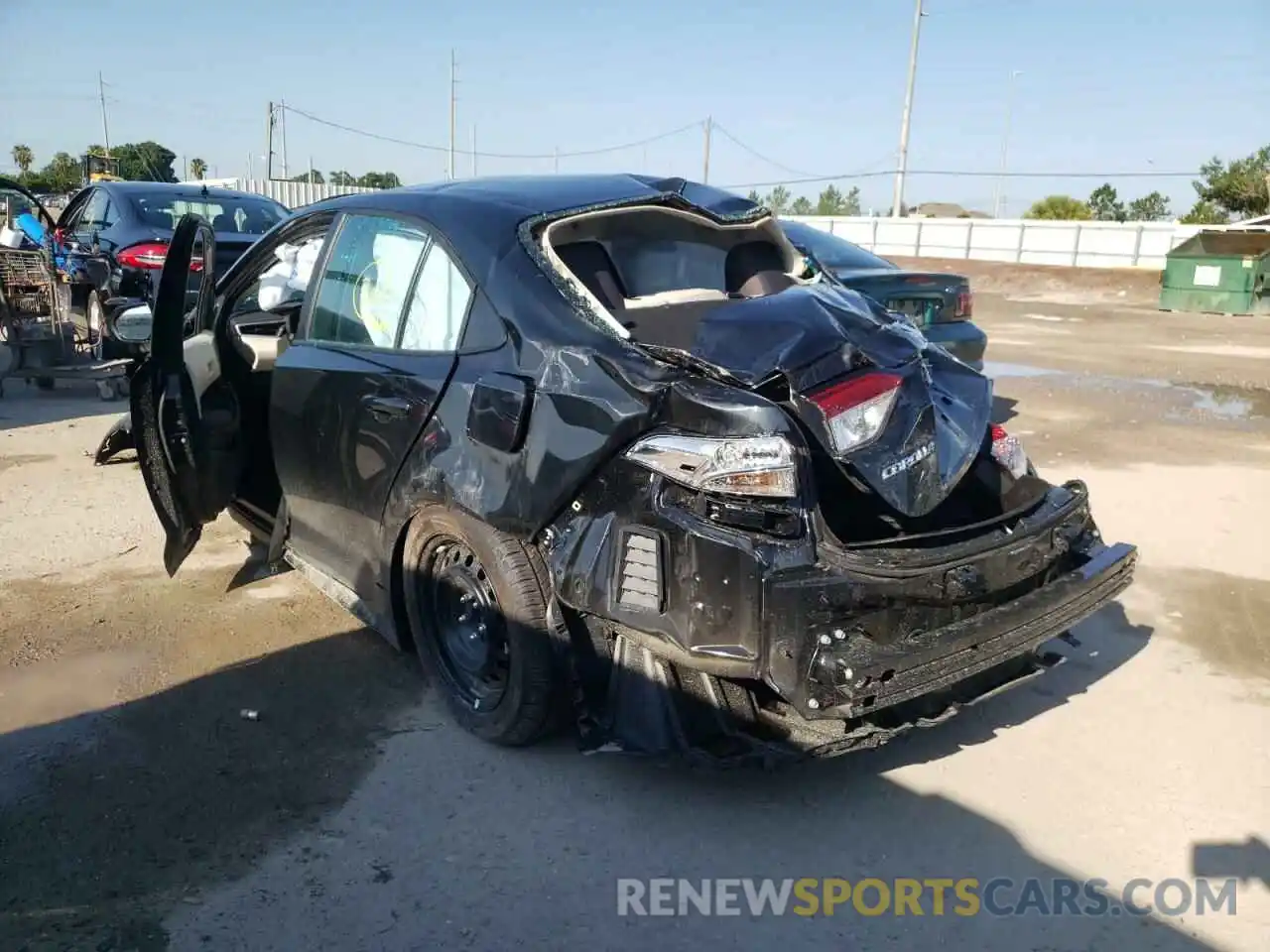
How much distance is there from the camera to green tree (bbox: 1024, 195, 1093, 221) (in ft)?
171

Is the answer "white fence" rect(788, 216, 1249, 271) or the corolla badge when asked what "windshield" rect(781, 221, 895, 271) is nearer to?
the corolla badge

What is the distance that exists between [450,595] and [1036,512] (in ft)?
6.76

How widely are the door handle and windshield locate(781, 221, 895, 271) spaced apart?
4791mm

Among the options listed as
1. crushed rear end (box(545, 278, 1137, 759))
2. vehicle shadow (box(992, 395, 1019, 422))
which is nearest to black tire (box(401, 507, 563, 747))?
crushed rear end (box(545, 278, 1137, 759))

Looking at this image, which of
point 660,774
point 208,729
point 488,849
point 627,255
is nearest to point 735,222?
point 627,255

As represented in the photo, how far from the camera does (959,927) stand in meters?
2.58

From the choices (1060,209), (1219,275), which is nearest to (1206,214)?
(1060,209)

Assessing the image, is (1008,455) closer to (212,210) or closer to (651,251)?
(651,251)

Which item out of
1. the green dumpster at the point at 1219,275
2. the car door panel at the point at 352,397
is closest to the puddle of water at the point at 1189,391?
the car door panel at the point at 352,397

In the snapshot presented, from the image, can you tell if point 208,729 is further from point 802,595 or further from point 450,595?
point 802,595

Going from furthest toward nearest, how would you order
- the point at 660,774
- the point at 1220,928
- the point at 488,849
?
the point at 660,774
the point at 488,849
the point at 1220,928

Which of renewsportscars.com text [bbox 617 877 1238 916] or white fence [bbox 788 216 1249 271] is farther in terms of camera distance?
white fence [bbox 788 216 1249 271]

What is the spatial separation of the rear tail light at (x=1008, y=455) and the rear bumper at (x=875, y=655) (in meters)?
0.74

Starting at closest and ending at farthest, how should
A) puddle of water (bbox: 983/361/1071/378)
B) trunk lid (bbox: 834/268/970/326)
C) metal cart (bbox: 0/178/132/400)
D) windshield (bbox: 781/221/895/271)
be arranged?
trunk lid (bbox: 834/268/970/326) → windshield (bbox: 781/221/895/271) → metal cart (bbox: 0/178/132/400) → puddle of water (bbox: 983/361/1071/378)
